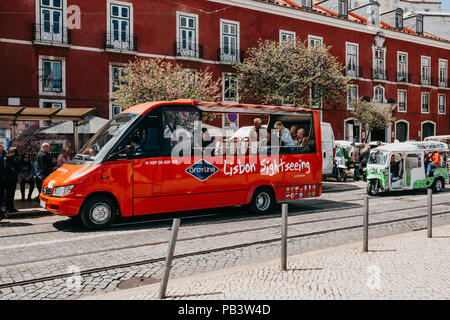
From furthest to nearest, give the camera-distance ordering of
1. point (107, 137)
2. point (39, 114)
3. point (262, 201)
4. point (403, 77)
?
point (403, 77) < point (39, 114) < point (262, 201) < point (107, 137)

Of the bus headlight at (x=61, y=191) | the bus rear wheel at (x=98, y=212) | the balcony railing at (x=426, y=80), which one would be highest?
the balcony railing at (x=426, y=80)

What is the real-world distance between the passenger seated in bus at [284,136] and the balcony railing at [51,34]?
1528 centimetres

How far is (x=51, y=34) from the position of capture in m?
21.7

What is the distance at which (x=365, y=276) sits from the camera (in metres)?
5.40

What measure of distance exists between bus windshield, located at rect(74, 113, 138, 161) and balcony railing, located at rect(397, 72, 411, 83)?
108 feet

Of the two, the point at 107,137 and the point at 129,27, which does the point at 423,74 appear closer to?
the point at 129,27

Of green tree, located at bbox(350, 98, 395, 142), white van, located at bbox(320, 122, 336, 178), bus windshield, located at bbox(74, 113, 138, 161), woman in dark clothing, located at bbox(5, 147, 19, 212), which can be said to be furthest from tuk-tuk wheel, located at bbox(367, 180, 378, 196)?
green tree, located at bbox(350, 98, 395, 142)

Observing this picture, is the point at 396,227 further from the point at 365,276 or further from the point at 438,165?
the point at 438,165

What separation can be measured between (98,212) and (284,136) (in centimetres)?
521

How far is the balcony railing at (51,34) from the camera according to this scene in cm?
2111

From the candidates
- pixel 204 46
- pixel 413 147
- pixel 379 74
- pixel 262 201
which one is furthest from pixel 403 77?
pixel 262 201

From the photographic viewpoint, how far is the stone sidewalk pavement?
15.6 ft

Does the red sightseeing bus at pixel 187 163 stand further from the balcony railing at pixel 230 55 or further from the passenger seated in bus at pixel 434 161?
the balcony railing at pixel 230 55

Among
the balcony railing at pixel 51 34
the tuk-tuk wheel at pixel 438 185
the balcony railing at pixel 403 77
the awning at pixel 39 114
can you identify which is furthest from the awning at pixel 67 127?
the balcony railing at pixel 403 77
